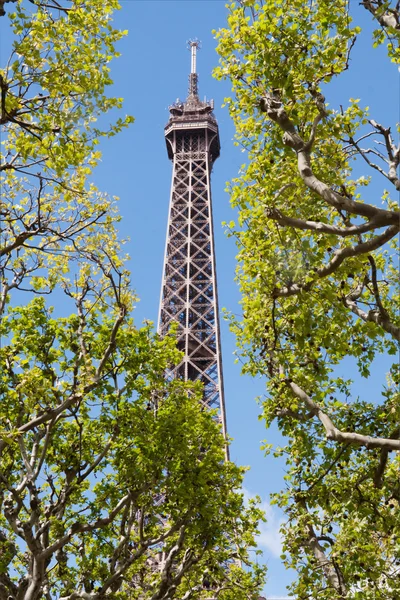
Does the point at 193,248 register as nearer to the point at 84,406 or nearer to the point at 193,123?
the point at 193,123

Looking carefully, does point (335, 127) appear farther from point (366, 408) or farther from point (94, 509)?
point (94, 509)

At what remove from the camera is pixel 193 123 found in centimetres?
5303

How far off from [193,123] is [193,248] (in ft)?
37.1

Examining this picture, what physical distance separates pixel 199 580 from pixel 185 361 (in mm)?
27608

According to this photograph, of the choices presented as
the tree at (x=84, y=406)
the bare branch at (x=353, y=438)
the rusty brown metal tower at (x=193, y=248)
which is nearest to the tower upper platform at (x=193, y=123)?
the rusty brown metal tower at (x=193, y=248)

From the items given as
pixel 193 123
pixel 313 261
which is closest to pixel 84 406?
pixel 313 261

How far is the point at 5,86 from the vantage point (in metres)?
6.34

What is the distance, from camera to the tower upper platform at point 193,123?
5288 cm

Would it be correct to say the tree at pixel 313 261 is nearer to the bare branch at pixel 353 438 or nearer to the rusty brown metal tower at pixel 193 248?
the bare branch at pixel 353 438

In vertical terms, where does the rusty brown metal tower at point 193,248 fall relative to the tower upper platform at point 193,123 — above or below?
below

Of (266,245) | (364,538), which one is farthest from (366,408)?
(266,245)

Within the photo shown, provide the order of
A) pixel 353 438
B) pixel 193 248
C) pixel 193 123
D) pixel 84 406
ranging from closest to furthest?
pixel 353 438
pixel 84 406
pixel 193 248
pixel 193 123

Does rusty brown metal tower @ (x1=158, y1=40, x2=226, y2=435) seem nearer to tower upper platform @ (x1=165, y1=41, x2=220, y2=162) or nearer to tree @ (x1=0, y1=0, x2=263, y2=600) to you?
tower upper platform @ (x1=165, y1=41, x2=220, y2=162)

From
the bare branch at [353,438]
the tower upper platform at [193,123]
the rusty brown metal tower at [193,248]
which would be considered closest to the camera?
the bare branch at [353,438]
